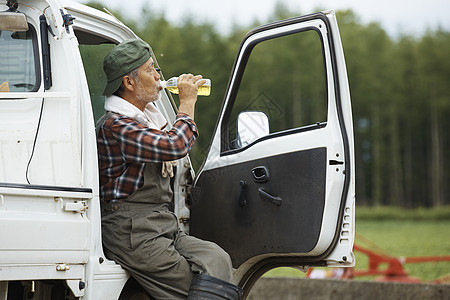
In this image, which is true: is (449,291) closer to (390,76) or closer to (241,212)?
(241,212)

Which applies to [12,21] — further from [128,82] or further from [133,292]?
[133,292]

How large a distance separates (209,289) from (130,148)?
2.69 ft

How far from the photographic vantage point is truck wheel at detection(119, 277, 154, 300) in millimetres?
3859

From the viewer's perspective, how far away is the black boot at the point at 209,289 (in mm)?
3609

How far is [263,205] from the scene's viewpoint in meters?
4.18

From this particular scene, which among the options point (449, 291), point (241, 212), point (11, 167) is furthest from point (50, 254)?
point (449, 291)

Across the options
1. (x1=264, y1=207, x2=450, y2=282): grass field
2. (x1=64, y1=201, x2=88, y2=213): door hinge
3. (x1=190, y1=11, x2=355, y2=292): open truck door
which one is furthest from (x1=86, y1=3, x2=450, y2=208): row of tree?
(x1=64, y1=201, x2=88, y2=213): door hinge

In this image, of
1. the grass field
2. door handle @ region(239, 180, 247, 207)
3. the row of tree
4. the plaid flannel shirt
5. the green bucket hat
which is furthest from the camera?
the row of tree

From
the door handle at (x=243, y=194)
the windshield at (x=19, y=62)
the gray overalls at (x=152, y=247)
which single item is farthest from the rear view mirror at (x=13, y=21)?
the door handle at (x=243, y=194)

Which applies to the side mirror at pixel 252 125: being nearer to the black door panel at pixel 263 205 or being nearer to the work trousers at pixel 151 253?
the black door panel at pixel 263 205

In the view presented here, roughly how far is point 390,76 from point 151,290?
4653 cm

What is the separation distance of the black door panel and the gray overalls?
0.46 m

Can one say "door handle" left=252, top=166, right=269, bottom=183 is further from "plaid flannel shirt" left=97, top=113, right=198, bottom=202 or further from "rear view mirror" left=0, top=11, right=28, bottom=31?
"rear view mirror" left=0, top=11, right=28, bottom=31

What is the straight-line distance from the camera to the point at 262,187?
4.18 metres
